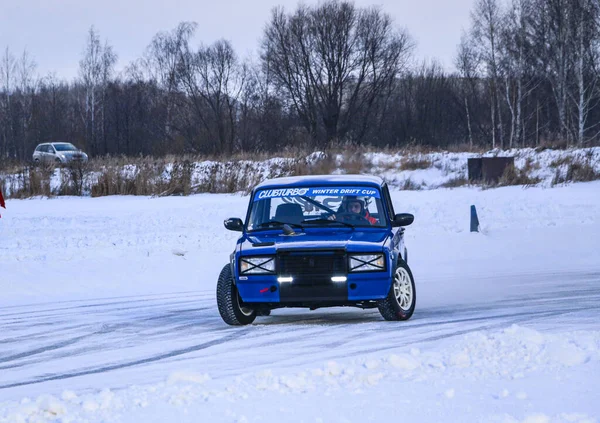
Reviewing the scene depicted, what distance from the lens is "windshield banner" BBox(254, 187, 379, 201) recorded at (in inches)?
452

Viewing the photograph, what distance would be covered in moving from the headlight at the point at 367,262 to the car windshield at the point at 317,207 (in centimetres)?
103

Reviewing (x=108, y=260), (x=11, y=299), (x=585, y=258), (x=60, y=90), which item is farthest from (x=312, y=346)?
(x=60, y=90)

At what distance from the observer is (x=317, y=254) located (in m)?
10.1

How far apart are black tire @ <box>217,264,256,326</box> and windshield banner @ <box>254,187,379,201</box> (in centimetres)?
126

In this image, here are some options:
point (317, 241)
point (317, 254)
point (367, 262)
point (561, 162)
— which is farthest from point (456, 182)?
point (317, 254)

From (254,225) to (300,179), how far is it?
87 cm

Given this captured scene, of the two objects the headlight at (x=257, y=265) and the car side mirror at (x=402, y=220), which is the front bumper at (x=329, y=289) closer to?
the headlight at (x=257, y=265)

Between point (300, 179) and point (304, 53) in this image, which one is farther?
point (304, 53)

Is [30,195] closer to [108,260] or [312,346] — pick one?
[108,260]

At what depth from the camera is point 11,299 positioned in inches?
556

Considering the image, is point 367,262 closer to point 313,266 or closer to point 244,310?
point 313,266

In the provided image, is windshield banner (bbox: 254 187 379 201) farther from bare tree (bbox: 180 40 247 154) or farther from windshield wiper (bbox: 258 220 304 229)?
bare tree (bbox: 180 40 247 154)

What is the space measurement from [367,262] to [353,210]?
1.36 meters

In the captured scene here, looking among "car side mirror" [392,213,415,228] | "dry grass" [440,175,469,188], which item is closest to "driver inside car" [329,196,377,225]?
"car side mirror" [392,213,415,228]
